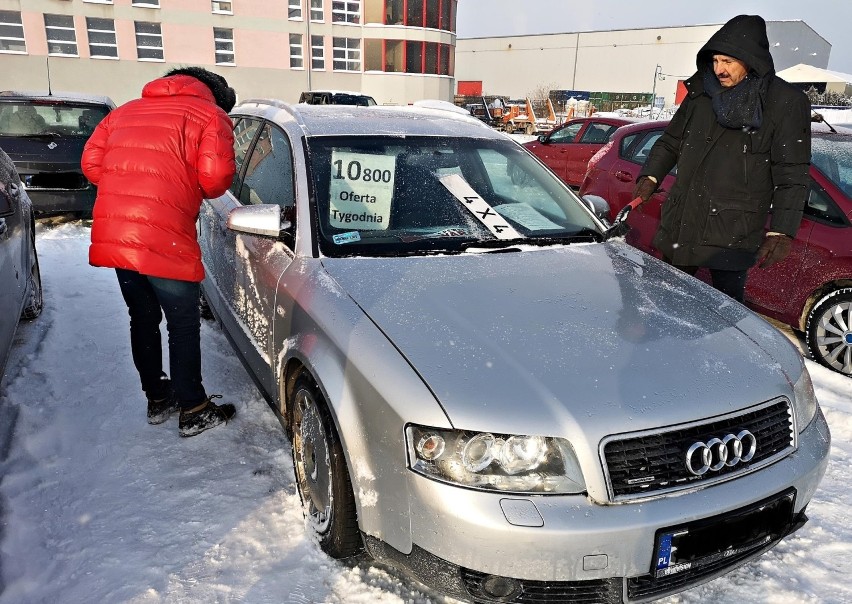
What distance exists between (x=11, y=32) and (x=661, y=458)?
1228 inches

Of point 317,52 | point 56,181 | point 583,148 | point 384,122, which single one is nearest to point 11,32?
point 317,52

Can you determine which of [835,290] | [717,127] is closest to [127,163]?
[717,127]

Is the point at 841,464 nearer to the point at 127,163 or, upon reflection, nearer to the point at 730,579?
the point at 730,579

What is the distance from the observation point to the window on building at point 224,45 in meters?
28.6

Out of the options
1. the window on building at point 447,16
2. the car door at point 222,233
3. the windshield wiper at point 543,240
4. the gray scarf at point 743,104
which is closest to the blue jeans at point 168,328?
the car door at point 222,233

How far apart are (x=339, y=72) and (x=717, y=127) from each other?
103 feet

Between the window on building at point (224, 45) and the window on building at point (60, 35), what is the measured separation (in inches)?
229

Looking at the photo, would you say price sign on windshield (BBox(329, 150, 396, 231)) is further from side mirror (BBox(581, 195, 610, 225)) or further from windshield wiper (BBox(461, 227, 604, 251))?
side mirror (BBox(581, 195, 610, 225))

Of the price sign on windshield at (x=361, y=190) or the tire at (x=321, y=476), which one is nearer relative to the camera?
the tire at (x=321, y=476)

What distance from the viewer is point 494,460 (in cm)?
174

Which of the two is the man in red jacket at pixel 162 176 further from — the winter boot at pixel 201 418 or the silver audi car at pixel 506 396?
the winter boot at pixel 201 418

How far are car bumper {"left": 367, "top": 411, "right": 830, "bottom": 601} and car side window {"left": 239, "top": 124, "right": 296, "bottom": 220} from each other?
5.15 feet

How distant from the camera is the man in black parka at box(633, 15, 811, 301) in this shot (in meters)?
2.99

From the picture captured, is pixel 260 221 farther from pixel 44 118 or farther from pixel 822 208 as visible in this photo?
pixel 44 118
